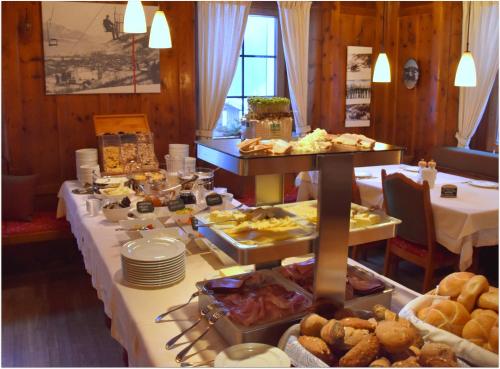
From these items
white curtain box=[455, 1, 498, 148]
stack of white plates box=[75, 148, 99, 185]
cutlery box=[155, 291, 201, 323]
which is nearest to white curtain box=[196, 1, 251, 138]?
stack of white plates box=[75, 148, 99, 185]

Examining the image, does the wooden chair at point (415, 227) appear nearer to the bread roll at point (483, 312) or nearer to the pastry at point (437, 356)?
the bread roll at point (483, 312)

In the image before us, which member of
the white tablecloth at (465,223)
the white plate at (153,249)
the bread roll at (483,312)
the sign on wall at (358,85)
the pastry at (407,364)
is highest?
the sign on wall at (358,85)

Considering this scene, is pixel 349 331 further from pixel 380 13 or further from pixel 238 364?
pixel 380 13

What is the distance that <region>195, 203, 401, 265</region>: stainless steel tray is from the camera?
1391 millimetres

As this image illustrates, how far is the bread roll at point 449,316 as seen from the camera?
1264 millimetres

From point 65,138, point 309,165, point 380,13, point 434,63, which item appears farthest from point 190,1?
point 309,165

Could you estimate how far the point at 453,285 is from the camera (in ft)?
4.51

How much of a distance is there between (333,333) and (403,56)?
5250 mm

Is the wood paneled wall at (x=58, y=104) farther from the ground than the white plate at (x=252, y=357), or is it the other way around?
the wood paneled wall at (x=58, y=104)

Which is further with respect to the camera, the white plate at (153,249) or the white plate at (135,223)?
the white plate at (135,223)

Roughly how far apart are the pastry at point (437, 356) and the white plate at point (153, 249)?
98 cm

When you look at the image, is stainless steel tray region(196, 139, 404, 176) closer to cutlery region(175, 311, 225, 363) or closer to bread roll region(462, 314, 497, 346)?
cutlery region(175, 311, 225, 363)

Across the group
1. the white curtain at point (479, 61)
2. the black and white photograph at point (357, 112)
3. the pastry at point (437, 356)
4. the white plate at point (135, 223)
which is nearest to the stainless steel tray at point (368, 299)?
the pastry at point (437, 356)

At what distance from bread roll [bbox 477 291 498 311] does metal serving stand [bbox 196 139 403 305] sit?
38 centimetres
